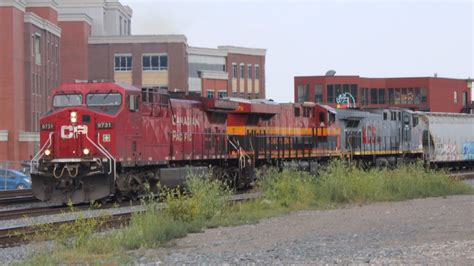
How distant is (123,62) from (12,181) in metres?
46.3

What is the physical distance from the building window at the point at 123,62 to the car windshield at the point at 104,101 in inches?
2370

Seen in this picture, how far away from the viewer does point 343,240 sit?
1161 cm

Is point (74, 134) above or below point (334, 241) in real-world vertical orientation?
above

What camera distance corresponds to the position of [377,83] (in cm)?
9550

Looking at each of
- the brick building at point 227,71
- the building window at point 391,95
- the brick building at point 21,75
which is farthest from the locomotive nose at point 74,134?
the building window at point 391,95

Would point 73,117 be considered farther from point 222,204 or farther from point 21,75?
point 21,75

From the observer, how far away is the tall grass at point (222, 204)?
1094cm

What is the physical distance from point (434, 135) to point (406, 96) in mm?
54521

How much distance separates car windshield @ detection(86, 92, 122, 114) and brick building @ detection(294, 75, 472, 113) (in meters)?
72.1

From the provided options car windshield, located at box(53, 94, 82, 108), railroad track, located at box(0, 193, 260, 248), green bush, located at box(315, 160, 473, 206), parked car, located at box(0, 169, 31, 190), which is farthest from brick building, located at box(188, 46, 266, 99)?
A: railroad track, located at box(0, 193, 260, 248)

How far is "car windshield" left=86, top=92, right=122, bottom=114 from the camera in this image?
19.6 metres

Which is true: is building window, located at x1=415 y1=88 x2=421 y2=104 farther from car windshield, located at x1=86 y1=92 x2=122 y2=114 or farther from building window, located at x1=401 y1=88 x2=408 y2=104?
car windshield, located at x1=86 y1=92 x2=122 y2=114

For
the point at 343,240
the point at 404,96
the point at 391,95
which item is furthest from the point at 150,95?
the point at 391,95

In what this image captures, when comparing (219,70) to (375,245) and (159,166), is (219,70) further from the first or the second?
(375,245)
